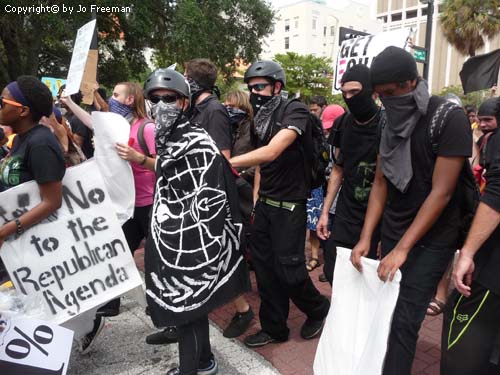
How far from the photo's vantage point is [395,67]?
2.07 metres

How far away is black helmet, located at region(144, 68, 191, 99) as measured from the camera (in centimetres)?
251

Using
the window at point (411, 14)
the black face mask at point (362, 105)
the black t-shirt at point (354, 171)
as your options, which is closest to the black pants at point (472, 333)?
the black t-shirt at point (354, 171)

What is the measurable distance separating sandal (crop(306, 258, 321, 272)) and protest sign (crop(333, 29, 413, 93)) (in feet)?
6.88

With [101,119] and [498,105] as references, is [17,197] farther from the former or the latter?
[498,105]

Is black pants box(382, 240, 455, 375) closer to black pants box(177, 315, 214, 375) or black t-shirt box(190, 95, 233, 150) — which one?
black pants box(177, 315, 214, 375)

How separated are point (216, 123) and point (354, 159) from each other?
3.34 feet

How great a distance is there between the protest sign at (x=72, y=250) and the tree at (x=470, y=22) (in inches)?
1052

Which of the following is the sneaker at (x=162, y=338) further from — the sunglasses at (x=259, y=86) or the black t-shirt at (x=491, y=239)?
the black t-shirt at (x=491, y=239)

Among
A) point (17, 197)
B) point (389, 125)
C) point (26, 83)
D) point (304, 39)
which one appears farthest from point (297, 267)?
point (304, 39)

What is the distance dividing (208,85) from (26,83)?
1.35 meters

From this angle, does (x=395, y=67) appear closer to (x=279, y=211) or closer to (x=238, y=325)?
(x=279, y=211)

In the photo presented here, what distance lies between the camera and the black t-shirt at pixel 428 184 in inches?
79.6

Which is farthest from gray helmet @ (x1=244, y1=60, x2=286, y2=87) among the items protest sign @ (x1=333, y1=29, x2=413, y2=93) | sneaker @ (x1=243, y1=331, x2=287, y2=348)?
protest sign @ (x1=333, y1=29, x2=413, y2=93)

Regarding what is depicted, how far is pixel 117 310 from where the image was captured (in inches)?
141
